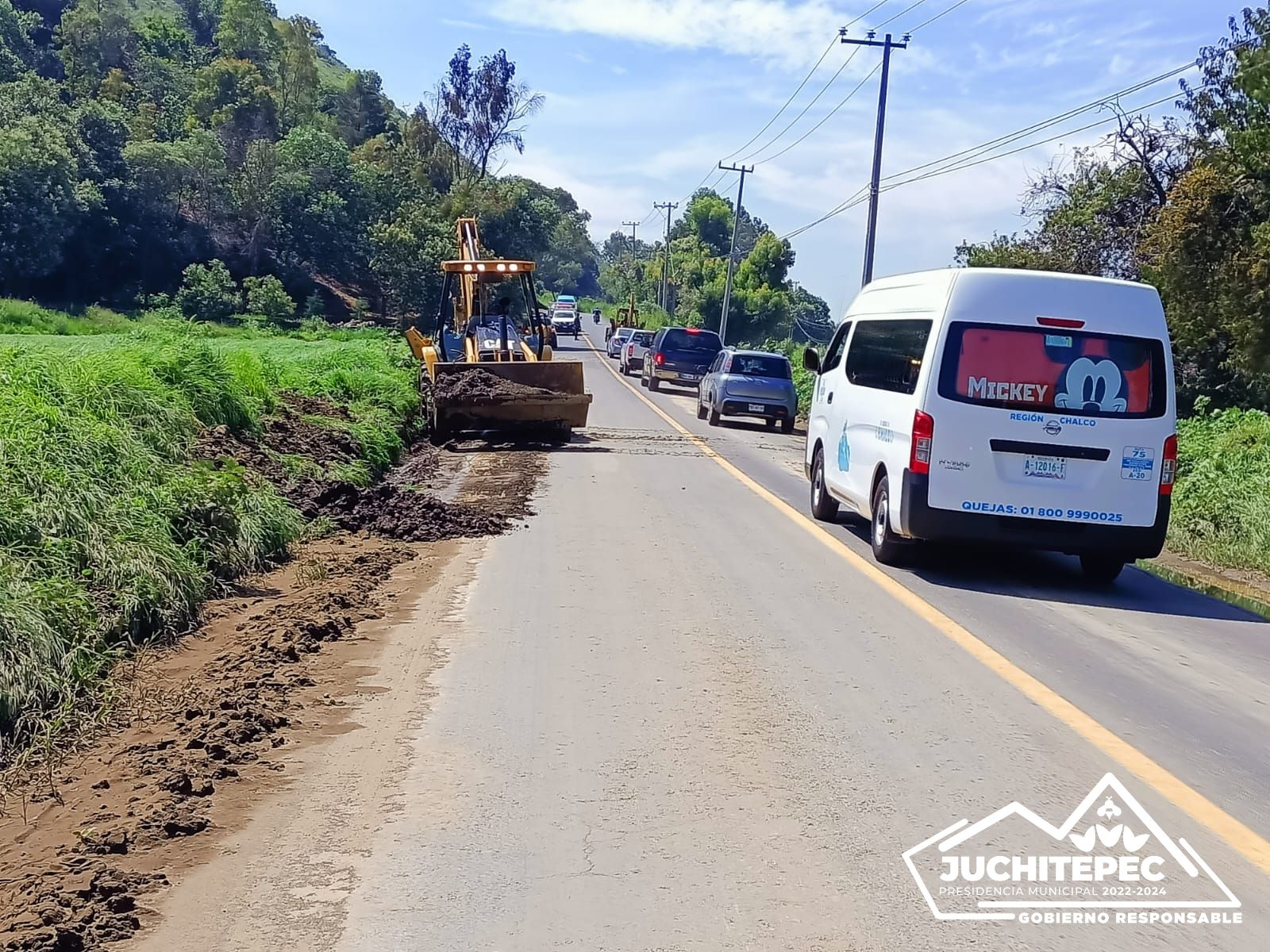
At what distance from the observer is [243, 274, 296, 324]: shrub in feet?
197

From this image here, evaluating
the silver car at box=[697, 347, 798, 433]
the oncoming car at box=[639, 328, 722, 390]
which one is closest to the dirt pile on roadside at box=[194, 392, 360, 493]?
the silver car at box=[697, 347, 798, 433]

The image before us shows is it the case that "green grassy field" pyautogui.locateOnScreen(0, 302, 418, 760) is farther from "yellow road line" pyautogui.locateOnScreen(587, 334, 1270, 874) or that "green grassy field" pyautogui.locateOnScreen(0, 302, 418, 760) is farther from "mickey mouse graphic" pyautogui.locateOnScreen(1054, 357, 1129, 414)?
"mickey mouse graphic" pyautogui.locateOnScreen(1054, 357, 1129, 414)

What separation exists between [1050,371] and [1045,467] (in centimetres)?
75

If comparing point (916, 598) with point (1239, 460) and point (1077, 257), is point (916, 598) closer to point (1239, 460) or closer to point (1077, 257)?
point (1239, 460)

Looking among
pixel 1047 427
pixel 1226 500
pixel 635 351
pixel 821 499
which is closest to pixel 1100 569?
pixel 1047 427

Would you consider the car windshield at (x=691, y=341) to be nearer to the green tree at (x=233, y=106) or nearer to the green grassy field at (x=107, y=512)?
the green grassy field at (x=107, y=512)

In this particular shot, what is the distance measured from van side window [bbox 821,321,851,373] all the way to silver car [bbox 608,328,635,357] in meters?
39.3

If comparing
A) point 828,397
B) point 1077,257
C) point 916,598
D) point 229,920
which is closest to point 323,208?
point 1077,257

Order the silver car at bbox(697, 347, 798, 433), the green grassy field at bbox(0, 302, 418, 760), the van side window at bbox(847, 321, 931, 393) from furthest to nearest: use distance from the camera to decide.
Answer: the silver car at bbox(697, 347, 798, 433), the van side window at bbox(847, 321, 931, 393), the green grassy field at bbox(0, 302, 418, 760)

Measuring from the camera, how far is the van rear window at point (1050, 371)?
10281 mm

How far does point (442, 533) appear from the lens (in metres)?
12.2

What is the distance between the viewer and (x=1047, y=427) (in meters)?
10.2

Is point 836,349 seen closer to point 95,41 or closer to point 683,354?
point 683,354

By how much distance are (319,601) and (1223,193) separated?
66.1ft
